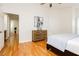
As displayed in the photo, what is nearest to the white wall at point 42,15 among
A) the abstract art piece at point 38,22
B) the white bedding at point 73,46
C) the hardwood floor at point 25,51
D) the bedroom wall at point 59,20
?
the bedroom wall at point 59,20

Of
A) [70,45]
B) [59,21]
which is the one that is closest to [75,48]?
[70,45]

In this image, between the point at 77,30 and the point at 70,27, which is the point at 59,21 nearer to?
the point at 70,27

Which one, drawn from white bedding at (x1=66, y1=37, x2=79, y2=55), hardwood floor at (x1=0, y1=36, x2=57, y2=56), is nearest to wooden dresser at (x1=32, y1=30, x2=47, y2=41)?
hardwood floor at (x1=0, y1=36, x2=57, y2=56)

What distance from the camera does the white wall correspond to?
4.79 metres

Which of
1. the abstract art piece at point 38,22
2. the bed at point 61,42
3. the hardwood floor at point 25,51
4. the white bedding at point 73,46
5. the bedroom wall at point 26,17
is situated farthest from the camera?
the abstract art piece at point 38,22

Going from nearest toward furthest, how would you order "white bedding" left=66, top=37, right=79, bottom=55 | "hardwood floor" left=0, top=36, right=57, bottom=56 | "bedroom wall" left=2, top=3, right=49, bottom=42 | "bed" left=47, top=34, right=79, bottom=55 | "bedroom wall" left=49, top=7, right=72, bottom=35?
"white bedding" left=66, top=37, right=79, bottom=55
"bed" left=47, top=34, right=79, bottom=55
"hardwood floor" left=0, top=36, right=57, bottom=56
"bedroom wall" left=2, top=3, right=49, bottom=42
"bedroom wall" left=49, top=7, right=72, bottom=35

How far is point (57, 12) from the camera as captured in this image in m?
6.11

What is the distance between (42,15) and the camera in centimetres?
563

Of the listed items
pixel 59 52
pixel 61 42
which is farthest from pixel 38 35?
pixel 61 42

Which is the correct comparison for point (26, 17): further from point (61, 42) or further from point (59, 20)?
point (61, 42)

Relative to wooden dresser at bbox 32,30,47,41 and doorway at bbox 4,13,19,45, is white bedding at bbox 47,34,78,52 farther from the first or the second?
doorway at bbox 4,13,19,45

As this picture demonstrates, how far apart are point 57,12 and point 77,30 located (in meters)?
1.73

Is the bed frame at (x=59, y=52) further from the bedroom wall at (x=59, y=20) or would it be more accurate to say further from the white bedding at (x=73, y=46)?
the bedroom wall at (x=59, y=20)

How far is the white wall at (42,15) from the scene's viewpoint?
4791 millimetres
